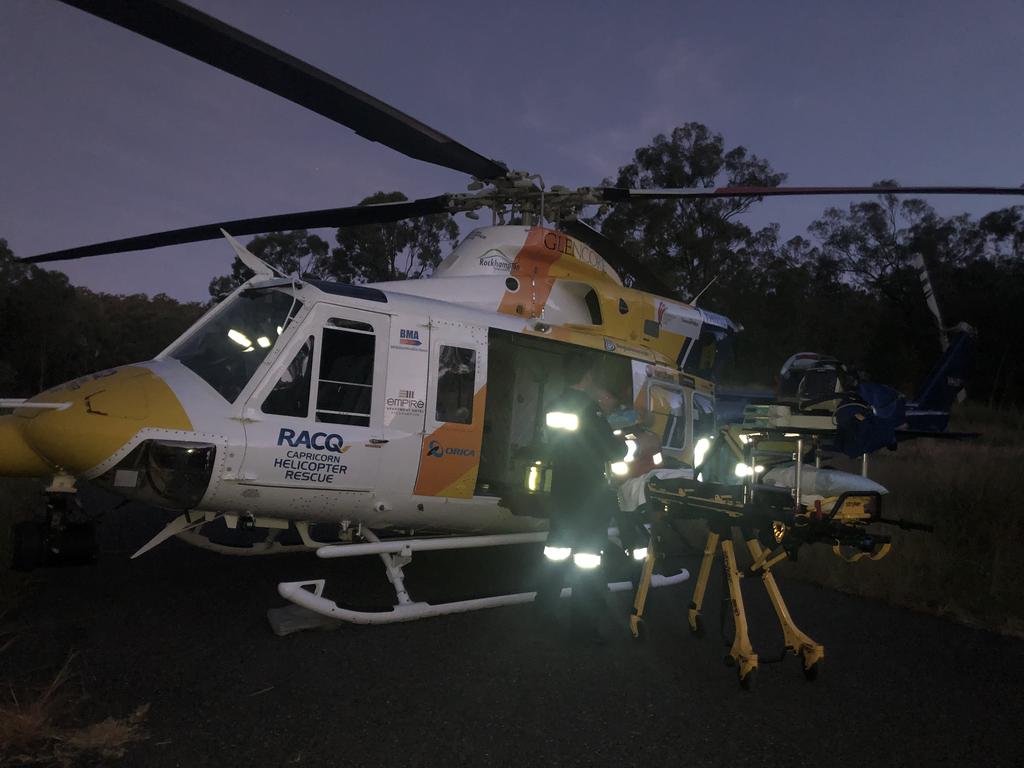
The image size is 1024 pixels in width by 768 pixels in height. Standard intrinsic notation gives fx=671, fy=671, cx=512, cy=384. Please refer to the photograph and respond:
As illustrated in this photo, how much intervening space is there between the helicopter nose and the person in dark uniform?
2705mm

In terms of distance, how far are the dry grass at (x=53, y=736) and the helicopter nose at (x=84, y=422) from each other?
1554 mm

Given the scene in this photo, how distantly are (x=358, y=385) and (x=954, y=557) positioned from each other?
6579 mm

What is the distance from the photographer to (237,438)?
187 inches

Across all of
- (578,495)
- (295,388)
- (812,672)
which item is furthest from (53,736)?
(812,672)

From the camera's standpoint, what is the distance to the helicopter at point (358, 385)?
448 centimetres

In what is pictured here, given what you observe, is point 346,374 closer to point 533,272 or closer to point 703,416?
point 533,272

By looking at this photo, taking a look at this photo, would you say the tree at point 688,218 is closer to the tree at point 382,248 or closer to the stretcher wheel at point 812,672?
the tree at point 382,248

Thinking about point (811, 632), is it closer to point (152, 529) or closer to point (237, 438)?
point (237, 438)

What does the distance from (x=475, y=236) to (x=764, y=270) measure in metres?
26.0

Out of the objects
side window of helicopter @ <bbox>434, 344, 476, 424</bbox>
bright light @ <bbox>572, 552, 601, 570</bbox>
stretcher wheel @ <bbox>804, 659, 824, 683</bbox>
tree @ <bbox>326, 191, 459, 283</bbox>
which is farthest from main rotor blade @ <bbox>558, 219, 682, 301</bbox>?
tree @ <bbox>326, 191, 459, 283</bbox>

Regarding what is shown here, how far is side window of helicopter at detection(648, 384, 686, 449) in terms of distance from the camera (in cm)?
754

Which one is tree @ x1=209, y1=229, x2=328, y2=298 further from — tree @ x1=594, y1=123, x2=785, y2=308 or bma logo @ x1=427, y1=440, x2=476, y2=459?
bma logo @ x1=427, y1=440, x2=476, y2=459

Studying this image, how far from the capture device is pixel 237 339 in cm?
532

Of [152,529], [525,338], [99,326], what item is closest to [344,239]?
[99,326]
